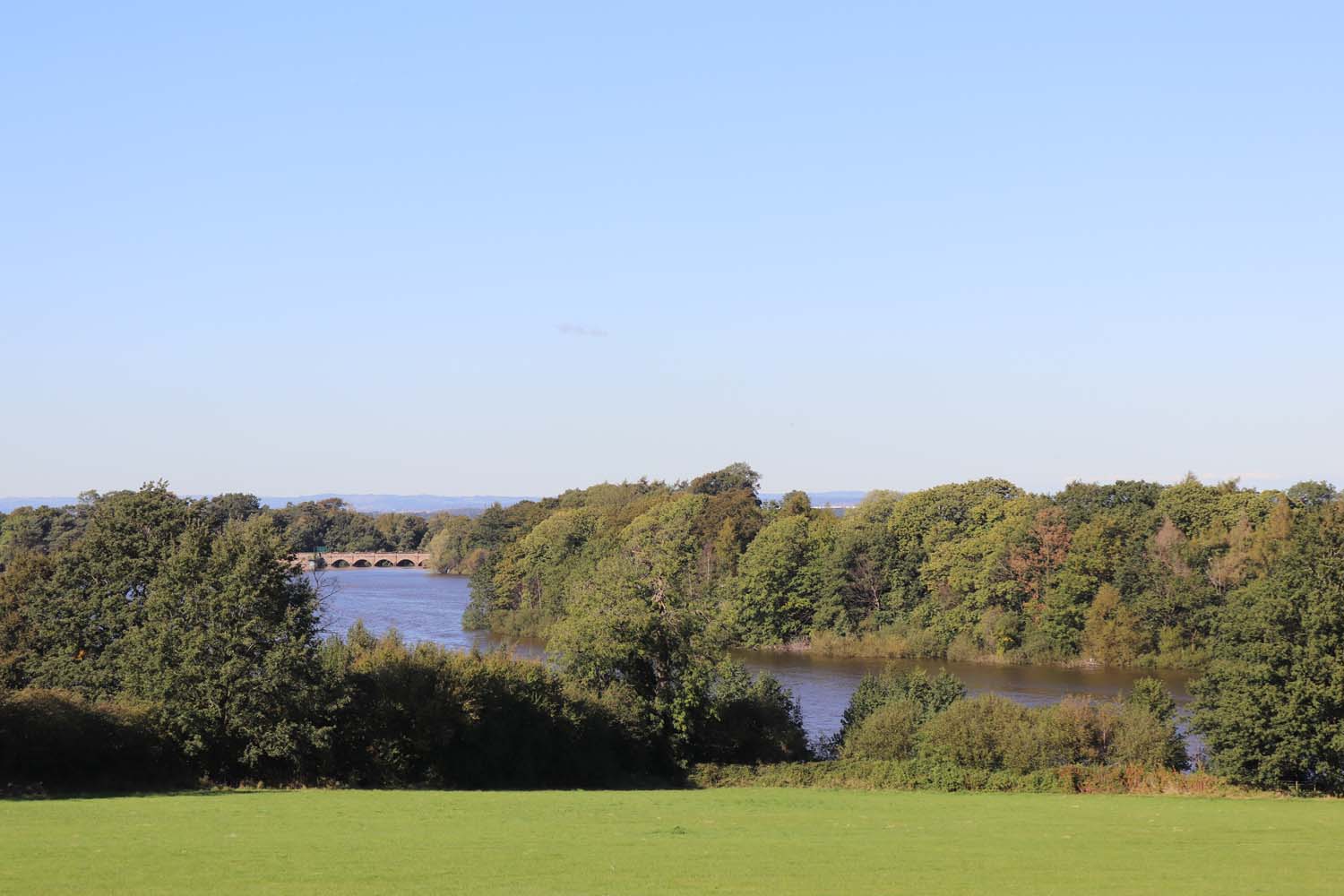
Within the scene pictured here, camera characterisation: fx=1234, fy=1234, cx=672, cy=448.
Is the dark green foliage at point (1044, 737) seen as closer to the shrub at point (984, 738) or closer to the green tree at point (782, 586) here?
the shrub at point (984, 738)

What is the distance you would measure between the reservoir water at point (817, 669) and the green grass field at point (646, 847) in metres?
15.2

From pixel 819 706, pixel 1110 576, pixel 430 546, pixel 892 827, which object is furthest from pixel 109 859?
pixel 430 546

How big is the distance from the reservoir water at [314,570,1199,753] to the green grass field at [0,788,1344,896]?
15214 millimetres

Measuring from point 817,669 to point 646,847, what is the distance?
60.4 meters

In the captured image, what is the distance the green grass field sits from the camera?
1941 centimetres

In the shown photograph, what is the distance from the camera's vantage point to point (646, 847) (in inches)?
916

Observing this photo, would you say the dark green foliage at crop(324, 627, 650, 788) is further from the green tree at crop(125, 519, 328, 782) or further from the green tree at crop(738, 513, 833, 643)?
the green tree at crop(738, 513, 833, 643)

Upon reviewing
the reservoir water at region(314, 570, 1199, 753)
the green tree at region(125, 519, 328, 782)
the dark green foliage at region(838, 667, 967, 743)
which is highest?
the green tree at region(125, 519, 328, 782)

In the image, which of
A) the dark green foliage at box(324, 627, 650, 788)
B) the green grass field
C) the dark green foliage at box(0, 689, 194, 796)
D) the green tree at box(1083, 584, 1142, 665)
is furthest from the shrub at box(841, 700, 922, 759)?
the green tree at box(1083, 584, 1142, 665)

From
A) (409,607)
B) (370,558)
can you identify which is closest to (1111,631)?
(409,607)

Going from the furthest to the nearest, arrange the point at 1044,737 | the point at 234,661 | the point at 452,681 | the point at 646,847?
the point at 1044,737
the point at 452,681
the point at 234,661
the point at 646,847

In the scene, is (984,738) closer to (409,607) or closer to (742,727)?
(742,727)

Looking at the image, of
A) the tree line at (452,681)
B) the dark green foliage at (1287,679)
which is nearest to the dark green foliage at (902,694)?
the tree line at (452,681)

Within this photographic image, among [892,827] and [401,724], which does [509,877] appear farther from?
[401,724]
